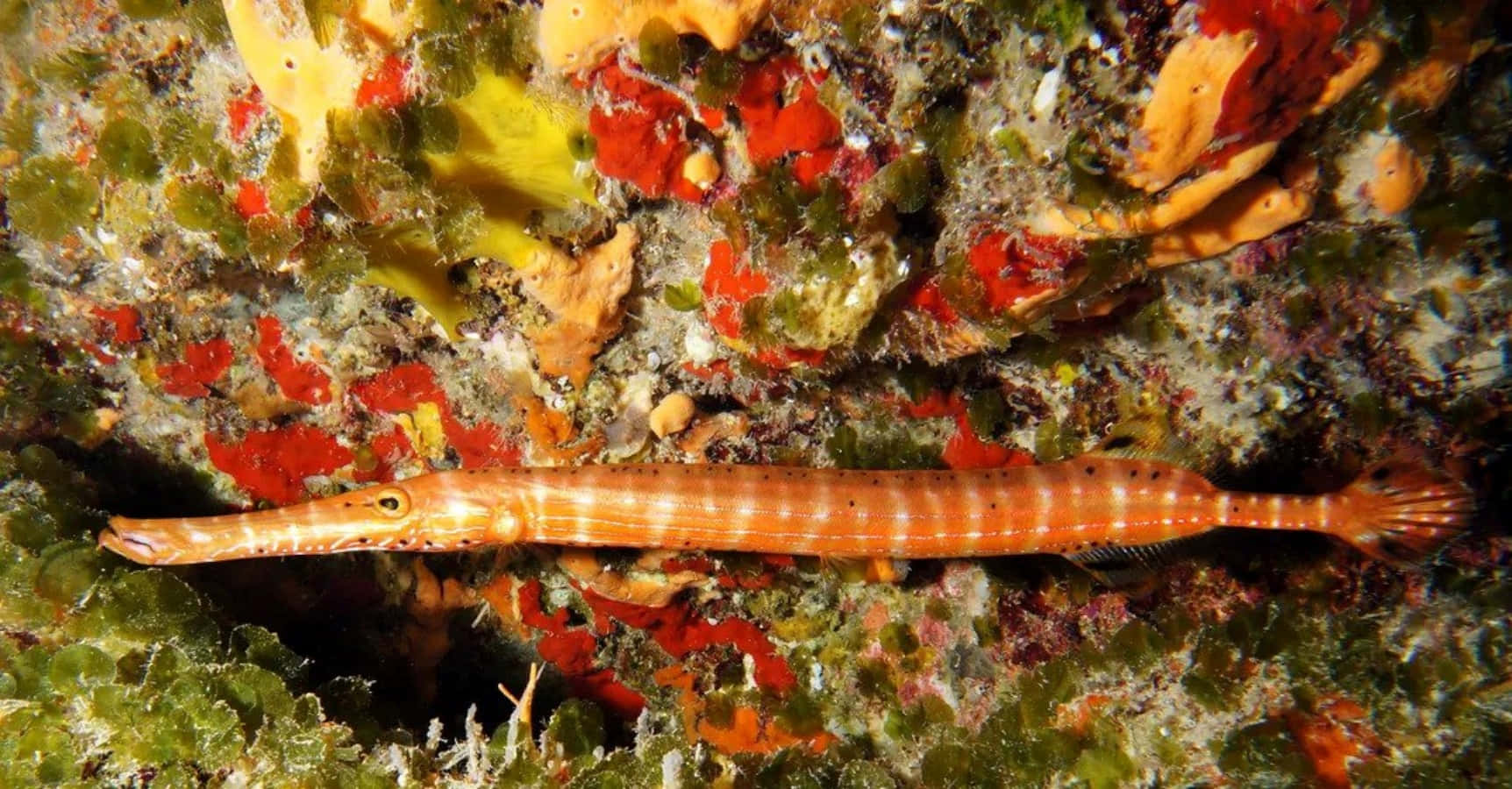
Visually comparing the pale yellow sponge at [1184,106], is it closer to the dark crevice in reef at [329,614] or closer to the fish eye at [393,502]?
the fish eye at [393,502]

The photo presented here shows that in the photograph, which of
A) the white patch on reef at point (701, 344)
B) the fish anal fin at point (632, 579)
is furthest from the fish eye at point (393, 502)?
the fish anal fin at point (632, 579)

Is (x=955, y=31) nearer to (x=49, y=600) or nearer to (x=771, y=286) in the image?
(x=771, y=286)

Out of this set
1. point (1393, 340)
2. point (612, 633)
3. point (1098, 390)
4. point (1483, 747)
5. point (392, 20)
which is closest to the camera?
point (392, 20)

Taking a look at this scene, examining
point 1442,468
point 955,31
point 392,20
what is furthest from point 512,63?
point 1442,468

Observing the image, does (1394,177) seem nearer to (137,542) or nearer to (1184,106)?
(1184,106)

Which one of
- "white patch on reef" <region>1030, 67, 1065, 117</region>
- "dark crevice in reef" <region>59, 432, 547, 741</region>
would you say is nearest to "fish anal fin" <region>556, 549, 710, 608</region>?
"dark crevice in reef" <region>59, 432, 547, 741</region>

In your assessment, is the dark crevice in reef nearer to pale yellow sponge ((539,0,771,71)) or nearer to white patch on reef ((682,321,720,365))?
white patch on reef ((682,321,720,365))

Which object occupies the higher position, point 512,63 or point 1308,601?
point 512,63
